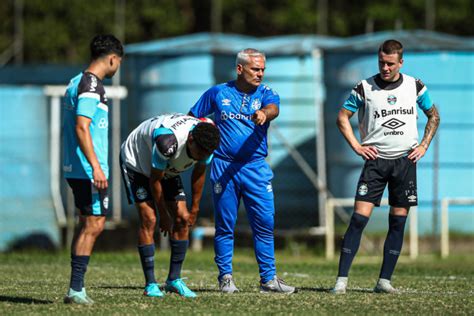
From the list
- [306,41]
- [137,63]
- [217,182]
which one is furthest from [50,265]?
[306,41]

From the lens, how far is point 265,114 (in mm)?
10609

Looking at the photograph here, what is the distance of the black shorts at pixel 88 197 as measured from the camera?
364 inches

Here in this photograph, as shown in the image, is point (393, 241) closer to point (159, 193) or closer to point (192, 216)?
point (192, 216)

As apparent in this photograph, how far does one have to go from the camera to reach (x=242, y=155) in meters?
11.0

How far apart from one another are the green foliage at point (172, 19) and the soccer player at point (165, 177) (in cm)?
2608

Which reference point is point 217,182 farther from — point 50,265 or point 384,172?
point 50,265

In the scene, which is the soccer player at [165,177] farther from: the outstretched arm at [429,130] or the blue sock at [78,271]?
the outstretched arm at [429,130]

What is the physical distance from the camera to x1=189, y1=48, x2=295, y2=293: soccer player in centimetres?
1092

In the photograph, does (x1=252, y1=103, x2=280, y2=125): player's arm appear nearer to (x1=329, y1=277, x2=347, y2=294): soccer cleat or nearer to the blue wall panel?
(x1=329, y1=277, x2=347, y2=294): soccer cleat

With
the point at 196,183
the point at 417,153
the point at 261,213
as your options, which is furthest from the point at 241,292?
the point at 417,153

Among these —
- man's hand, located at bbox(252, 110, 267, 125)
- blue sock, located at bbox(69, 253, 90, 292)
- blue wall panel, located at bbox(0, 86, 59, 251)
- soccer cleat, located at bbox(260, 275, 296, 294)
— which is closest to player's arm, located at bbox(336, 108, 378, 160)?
man's hand, located at bbox(252, 110, 267, 125)

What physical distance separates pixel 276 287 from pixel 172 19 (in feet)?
93.2

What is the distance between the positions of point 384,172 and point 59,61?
28.4m

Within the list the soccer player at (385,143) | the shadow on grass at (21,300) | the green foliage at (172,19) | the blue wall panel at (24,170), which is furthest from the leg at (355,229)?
the green foliage at (172,19)
